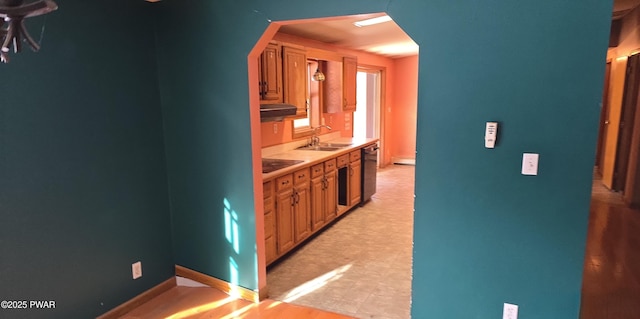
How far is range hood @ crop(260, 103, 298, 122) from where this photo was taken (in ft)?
10.7

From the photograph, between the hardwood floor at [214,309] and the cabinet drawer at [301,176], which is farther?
the cabinet drawer at [301,176]

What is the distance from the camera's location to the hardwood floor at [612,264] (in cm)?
283

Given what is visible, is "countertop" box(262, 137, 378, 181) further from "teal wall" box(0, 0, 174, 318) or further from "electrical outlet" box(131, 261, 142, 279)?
"electrical outlet" box(131, 261, 142, 279)

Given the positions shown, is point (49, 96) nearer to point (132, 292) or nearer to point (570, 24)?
point (132, 292)

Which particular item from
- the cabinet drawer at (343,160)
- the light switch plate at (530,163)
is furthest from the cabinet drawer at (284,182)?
the light switch plate at (530,163)

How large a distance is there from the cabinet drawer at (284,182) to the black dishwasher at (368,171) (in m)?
1.85

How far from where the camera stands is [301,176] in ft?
12.0

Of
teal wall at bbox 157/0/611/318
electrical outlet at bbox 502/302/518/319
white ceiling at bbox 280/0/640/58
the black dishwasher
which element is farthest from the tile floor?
white ceiling at bbox 280/0/640/58

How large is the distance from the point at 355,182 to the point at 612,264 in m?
2.82

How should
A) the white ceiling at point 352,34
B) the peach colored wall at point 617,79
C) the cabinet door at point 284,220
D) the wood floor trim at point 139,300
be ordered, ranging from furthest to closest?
the peach colored wall at point 617,79 < the white ceiling at point 352,34 < the cabinet door at point 284,220 < the wood floor trim at point 139,300

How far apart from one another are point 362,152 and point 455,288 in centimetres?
298

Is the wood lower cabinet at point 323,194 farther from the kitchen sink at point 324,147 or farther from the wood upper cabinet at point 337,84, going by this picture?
the wood upper cabinet at point 337,84

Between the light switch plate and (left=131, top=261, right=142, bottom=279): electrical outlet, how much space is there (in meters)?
2.74

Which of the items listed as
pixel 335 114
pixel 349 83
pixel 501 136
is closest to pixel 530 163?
pixel 501 136
